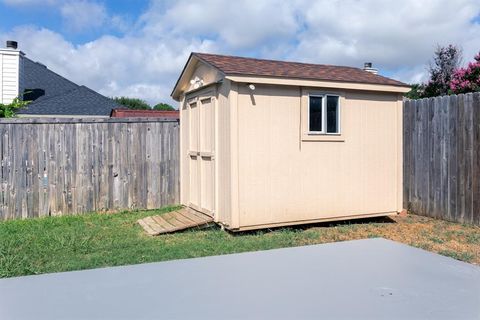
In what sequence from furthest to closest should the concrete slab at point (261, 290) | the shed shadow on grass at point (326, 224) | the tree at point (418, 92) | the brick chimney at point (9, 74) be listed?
the tree at point (418, 92), the brick chimney at point (9, 74), the shed shadow on grass at point (326, 224), the concrete slab at point (261, 290)

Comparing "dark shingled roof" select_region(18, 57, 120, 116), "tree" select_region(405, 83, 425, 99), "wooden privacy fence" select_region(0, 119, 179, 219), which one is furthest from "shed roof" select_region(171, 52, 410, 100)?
"tree" select_region(405, 83, 425, 99)

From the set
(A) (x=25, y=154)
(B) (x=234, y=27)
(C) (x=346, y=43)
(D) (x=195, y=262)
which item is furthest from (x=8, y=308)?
(C) (x=346, y=43)

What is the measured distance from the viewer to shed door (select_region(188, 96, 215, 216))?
271 inches

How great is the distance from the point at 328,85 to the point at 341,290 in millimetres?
5715

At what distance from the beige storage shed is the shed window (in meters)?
0.02

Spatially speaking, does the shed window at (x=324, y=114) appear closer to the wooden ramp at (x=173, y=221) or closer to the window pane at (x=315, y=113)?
the window pane at (x=315, y=113)

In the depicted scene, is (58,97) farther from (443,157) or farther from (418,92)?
(418,92)

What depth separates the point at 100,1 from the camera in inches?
448

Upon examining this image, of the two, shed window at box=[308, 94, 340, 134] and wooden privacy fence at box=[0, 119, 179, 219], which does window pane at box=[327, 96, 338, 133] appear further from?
wooden privacy fence at box=[0, 119, 179, 219]

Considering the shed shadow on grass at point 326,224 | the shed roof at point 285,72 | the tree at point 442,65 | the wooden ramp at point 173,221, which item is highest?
the tree at point 442,65

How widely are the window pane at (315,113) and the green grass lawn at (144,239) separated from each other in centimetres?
168

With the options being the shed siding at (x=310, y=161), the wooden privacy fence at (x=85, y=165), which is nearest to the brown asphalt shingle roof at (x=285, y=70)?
the shed siding at (x=310, y=161)

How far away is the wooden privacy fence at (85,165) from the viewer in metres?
7.22

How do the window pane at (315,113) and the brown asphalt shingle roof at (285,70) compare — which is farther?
the window pane at (315,113)
